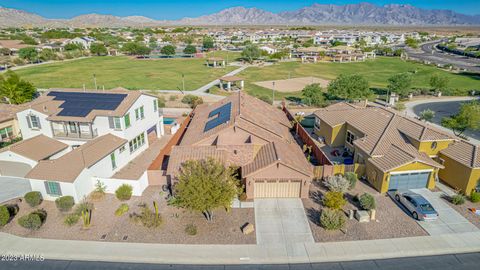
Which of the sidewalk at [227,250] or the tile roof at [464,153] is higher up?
the tile roof at [464,153]

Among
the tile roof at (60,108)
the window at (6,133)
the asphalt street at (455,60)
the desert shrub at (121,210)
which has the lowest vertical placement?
the desert shrub at (121,210)

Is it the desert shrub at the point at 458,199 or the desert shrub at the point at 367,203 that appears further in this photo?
the desert shrub at the point at 458,199

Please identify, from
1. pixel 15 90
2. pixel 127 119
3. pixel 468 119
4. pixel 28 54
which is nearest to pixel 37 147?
pixel 127 119

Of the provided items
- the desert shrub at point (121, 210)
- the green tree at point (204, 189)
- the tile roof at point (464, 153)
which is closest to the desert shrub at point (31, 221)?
the desert shrub at point (121, 210)

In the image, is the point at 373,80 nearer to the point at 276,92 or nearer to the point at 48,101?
the point at 276,92

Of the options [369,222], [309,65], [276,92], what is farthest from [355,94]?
[309,65]

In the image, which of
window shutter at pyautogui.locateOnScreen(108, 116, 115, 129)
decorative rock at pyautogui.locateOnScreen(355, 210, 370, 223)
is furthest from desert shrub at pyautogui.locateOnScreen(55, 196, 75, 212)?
decorative rock at pyautogui.locateOnScreen(355, 210, 370, 223)

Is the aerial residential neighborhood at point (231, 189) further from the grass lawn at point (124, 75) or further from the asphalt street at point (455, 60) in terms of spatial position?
the asphalt street at point (455, 60)
